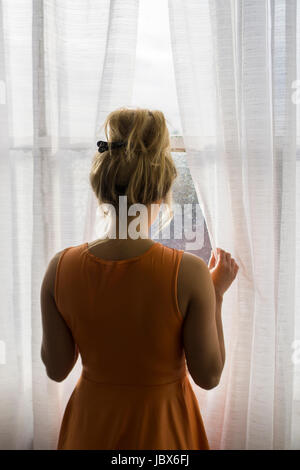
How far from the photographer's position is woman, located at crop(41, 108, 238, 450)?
0.81 meters

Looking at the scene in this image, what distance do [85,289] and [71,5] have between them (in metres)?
0.88

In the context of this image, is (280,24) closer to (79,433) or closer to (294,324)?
(294,324)

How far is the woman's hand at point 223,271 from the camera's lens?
102 centimetres

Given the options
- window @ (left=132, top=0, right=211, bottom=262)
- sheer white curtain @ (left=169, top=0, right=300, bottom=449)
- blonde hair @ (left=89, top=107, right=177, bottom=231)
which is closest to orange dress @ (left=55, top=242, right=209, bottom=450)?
blonde hair @ (left=89, top=107, right=177, bottom=231)

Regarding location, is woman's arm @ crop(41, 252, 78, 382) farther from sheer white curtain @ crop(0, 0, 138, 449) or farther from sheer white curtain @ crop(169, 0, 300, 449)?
sheer white curtain @ crop(169, 0, 300, 449)

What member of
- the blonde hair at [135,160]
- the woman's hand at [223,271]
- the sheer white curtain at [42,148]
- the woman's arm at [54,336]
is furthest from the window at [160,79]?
the woman's arm at [54,336]

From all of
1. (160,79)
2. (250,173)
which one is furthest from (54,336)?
(160,79)

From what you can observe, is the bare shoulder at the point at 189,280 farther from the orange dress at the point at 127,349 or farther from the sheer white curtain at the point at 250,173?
the sheer white curtain at the point at 250,173

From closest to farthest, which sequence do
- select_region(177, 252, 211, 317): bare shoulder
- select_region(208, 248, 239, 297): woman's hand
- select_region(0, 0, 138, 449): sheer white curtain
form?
select_region(177, 252, 211, 317): bare shoulder → select_region(208, 248, 239, 297): woman's hand → select_region(0, 0, 138, 449): sheer white curtain

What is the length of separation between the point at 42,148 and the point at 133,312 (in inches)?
26.0

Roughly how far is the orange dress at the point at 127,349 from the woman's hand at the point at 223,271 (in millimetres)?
222

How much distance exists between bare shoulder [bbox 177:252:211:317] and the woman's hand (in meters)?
0.20

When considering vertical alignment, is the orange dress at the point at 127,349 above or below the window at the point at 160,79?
below

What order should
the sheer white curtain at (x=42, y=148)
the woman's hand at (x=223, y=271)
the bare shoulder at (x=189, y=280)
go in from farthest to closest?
the sheer white curtain at (x=42, y=148) → the woman's hand at (x=223, y=271) → the bare shoulder at (x=189, y=280)
